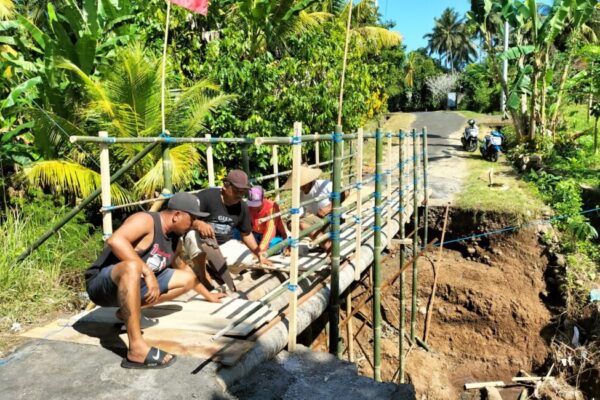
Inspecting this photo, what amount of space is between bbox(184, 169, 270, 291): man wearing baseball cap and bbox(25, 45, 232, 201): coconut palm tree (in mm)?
2256

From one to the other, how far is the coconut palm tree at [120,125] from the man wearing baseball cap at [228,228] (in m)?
2.26

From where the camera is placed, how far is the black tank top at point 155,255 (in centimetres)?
351

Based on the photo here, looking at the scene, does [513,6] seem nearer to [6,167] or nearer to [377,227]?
[377,227]

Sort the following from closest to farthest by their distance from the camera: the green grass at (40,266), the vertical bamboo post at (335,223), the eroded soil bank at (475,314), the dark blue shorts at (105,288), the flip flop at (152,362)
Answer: the flip flop at (152,362) < the dark blue shorts at (105,288) < the vertical bamboo post at (335,223) < the green grass at (40,266) < the eroded soil bank at (475,314)

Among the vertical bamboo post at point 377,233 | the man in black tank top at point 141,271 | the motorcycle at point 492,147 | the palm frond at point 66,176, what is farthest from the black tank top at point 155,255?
the motorcycle at point 492,147

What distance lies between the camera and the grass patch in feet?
31.4

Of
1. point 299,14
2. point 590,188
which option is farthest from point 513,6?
point 299,14

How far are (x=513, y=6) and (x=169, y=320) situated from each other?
13464 millimetres

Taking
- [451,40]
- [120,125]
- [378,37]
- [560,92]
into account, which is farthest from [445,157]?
[451,40]

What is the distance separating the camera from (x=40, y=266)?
5.43m

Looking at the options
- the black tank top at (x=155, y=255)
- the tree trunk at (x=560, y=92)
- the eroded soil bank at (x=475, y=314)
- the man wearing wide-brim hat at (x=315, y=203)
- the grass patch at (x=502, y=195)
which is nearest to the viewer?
the black tank top at (x=155, y=255)

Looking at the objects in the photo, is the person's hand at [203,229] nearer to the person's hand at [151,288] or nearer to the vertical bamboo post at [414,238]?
the person's hand at [151,288]

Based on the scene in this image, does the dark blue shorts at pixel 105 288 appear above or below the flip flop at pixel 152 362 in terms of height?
above

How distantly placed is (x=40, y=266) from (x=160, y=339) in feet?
8.54
